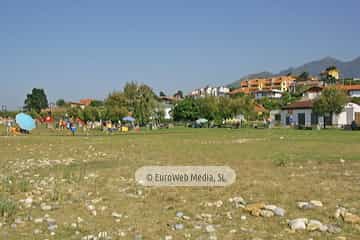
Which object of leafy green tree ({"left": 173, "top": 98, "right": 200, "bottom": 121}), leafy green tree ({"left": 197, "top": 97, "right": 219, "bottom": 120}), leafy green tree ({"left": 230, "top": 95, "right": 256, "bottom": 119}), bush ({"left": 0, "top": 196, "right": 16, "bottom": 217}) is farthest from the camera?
leafy green tree ({"left": 173, "top": 98, "right": 200, "bottom": 121})

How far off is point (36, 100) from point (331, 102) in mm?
114694

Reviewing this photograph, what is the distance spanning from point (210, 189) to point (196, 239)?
4.13m

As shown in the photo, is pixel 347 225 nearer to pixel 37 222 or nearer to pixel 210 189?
pixel 210 189

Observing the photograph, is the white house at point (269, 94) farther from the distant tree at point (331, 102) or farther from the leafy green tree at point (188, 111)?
the distant tree at point (331, 102)

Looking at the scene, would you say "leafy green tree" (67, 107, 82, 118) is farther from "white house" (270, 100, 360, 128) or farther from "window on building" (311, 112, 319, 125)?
"window on building" (311, 112, 319, 125)

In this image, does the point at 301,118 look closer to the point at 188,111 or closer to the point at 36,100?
the point at 188,111

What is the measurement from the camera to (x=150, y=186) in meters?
11.6

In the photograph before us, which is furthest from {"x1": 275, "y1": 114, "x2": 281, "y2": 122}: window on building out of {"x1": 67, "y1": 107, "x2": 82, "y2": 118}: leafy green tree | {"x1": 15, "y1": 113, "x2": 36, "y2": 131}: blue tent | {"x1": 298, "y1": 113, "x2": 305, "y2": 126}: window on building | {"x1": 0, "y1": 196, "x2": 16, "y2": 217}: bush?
{"x1": 0, "y1": 196, "x2": 16, "y2": 217}: bush

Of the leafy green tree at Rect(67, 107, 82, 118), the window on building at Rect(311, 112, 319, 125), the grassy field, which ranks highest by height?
the leafy green tree at Rect(67, 107, 82, 118)

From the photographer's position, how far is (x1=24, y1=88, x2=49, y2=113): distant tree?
155m

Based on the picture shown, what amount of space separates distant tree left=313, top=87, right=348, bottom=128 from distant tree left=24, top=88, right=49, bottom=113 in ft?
357

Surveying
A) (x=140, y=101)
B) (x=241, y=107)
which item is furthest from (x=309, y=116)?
(x=140, y=101)

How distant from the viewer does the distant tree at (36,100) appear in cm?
15475

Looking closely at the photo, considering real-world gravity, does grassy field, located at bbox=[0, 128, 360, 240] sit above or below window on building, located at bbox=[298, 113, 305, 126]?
below
